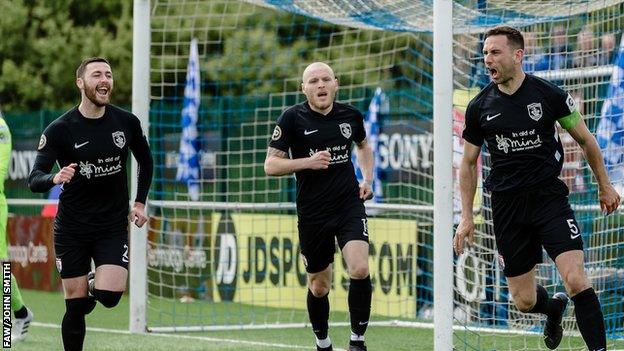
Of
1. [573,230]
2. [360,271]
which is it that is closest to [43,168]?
[360,271]

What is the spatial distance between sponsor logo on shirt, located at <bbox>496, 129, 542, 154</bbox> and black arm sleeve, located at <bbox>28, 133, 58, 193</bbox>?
2975 mm

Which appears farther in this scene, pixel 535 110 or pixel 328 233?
pixel 328 233

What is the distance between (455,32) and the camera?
11414 millimetres

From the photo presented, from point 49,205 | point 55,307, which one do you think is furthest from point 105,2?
point 55,307

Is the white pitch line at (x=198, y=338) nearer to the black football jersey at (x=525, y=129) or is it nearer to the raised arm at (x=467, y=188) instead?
the raised arm at (x=467, y=188)

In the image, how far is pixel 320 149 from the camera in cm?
991

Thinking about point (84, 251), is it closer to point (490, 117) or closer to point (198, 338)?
point (490, 117)

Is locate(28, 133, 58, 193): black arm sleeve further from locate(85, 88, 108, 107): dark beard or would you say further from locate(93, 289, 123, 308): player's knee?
locate(93, 289, 123, 308): player's knee

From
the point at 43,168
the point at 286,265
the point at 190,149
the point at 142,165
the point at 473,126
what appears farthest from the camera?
the point at 190,149

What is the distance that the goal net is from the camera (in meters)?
11.5

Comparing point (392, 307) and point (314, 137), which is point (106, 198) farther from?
point (392, 307)

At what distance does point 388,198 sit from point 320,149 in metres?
5.86

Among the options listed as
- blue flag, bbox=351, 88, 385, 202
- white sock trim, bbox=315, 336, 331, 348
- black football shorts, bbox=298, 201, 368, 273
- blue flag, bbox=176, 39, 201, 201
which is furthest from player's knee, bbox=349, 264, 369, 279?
blue flag, bbox=176, 39, 201, 201

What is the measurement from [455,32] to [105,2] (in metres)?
17.8
